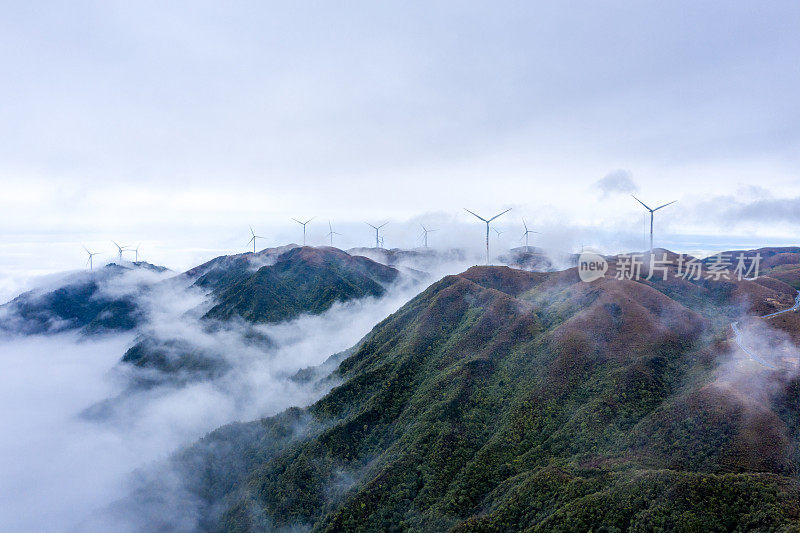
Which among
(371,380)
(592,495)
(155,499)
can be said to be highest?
(592,495)

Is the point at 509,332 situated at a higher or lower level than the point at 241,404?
higher

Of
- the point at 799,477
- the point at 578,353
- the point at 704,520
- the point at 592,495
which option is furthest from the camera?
the point at 578,353

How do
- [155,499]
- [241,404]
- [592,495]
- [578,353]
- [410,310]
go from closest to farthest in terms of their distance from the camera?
1. [592,495]
2. [578,353]
3. [155,499]
4. [410,310]
5. [241,404]

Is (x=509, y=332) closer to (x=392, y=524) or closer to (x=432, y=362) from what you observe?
(x=432, y=362)

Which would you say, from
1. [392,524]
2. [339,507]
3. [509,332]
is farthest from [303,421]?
[509,332]

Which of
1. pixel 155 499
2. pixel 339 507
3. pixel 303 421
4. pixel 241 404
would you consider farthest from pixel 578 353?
pixel 241 404

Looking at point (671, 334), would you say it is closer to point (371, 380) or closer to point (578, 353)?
point (578, 353)

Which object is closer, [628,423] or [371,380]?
[628,423]
